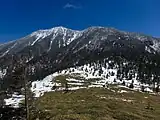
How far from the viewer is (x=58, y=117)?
170ft

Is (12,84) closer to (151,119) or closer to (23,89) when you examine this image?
(23,89)

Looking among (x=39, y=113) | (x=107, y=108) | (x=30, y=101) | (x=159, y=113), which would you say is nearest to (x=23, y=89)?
(x=30, y=101)

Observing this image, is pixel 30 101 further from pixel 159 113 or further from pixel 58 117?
pixel 159 113

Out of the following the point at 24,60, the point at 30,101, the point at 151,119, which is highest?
the point at 24,60

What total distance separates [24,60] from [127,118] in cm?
2535

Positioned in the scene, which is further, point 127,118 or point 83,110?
point 83,110

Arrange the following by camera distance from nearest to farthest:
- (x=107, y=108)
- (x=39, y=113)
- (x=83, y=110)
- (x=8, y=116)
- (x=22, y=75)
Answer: (x=22, y=75), (x=8, y=116), (x=39, y=113), (x=83, y=110), (x=107, y=108)

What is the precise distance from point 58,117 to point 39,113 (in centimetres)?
565

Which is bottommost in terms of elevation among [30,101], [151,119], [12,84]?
[151,119]

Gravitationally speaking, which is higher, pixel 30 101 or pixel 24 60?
pixel 24 60

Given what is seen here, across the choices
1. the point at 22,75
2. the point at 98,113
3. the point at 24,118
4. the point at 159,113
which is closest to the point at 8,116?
the point at 24,118

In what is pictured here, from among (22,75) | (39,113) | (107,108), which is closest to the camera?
(22,75)

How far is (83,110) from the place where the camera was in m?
61.7

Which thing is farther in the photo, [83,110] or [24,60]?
[83,110]
